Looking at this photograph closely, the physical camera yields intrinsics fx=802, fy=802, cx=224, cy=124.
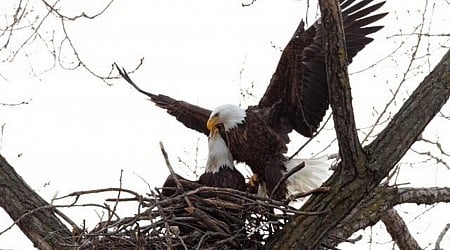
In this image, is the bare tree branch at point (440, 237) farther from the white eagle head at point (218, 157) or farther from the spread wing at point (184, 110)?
the spread wing at point (184, 110)

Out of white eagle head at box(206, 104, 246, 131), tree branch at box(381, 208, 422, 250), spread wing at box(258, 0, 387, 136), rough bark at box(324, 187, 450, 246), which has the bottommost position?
rough bark at box(324, 187, 450, 246)

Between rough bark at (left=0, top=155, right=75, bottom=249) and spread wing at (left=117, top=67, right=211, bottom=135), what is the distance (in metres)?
1.48

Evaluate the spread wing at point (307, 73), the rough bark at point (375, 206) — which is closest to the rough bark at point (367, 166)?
the rough bark at point (375, 206)

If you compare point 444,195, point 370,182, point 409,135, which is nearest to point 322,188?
point 370,182

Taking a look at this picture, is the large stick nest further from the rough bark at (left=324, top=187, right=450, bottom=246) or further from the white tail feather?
the white tail feather

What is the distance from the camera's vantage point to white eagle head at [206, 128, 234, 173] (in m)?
4.20

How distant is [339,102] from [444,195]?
1.54 meters

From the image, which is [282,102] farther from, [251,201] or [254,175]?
[251,201]

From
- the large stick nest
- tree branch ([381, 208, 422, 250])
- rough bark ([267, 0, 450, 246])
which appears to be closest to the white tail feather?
tree branch ([381, 208, 422, 250])

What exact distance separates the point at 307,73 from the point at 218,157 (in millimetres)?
737

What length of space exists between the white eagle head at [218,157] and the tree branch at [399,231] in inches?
41.2

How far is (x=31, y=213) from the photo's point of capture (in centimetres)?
346

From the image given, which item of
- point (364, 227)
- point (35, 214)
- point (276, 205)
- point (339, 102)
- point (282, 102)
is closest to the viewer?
point (339, 102)

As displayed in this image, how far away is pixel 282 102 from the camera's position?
14.9 feet
